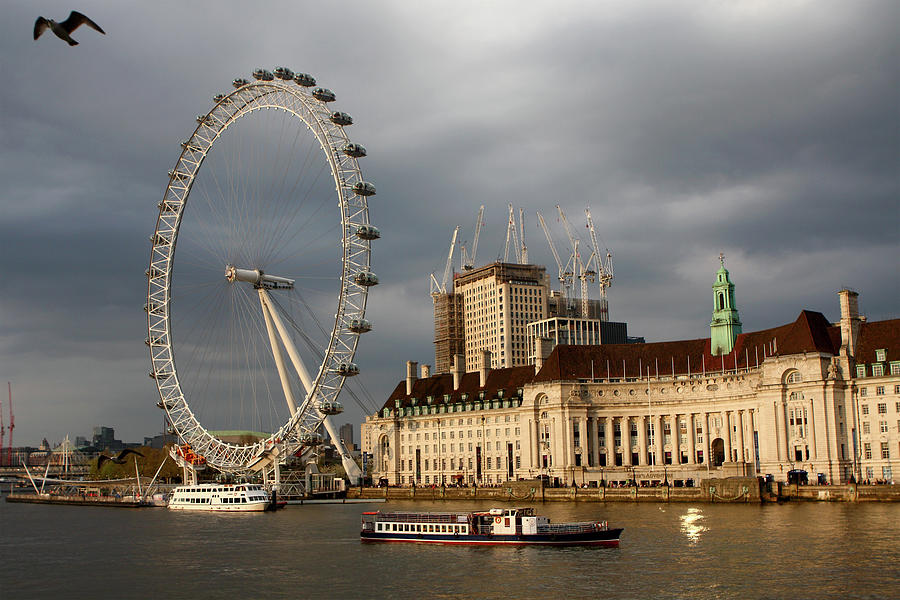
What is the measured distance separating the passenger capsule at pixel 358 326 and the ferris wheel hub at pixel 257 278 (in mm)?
14584

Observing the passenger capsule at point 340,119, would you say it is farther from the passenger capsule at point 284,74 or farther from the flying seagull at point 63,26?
the flying seagull at point 63,26

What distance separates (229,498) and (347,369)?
22418mm

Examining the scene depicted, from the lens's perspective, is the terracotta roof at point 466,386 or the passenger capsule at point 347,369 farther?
the terracotta roof at point 466,386

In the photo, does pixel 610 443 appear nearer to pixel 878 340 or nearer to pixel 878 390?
pixel 878 390

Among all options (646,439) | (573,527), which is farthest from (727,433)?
(573,527)

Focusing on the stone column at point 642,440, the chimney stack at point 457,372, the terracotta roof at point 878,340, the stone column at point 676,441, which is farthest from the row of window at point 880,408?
the chimney stack at point 457,372

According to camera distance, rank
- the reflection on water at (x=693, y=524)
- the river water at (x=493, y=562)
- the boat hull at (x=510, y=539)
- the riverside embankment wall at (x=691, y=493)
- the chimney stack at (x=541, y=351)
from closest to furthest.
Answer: the river water at (x=493, y=562) → the boat hull at (x=510, y=539) → the reflection on water at (x=693, y=524) → the riverside embankment wall at (x=691, y=493) → the chimney stack at (x=541, y=351)

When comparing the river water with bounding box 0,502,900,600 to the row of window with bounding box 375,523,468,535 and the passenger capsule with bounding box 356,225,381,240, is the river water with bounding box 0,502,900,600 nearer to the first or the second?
the row of window with bounding box 375,523,468,535

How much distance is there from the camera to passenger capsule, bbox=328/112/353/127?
10044 centimetres

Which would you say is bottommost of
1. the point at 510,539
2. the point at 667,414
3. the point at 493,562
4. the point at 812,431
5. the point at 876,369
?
the point at 493,562

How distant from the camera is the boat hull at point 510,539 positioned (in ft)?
211

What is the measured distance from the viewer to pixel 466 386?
154 meters

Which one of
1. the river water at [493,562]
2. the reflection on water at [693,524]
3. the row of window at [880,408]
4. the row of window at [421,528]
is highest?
the row of window at [880,408]

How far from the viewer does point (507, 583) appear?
50.7 metres
